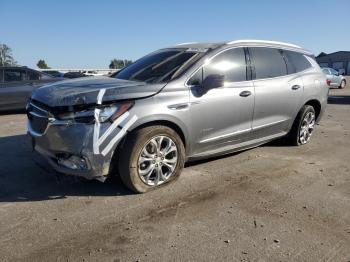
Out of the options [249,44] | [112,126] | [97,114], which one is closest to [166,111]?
[112,126]

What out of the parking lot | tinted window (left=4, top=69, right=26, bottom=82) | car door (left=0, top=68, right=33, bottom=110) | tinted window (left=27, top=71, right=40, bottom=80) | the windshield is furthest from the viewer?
tinted window (left=27, top=71, right=40, bottom=80)

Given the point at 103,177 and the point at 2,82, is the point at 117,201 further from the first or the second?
the point at 2,82

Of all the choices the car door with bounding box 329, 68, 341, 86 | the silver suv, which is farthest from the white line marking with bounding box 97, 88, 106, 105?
the car door with bounding box 329, 68, 341, 86

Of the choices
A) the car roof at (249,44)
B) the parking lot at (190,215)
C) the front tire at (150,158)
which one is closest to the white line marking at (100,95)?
the front tire at (150,158)

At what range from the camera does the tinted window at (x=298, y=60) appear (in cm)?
660

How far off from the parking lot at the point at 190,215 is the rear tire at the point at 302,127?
1.00 metres

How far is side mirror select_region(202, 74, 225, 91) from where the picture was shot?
489cm

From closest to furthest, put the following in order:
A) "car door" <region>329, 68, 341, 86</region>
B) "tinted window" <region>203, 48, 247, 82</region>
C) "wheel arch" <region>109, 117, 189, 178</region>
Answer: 1. "wheel arch" <region>109, 117, 189, 178</region>
2. "tinted window" <region>203, 48, 247, 82</region>
3. "car door" <region>329, 68, 341, 86</region>

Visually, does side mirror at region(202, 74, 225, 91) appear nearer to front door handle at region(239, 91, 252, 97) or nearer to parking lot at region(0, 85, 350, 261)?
front door handle at region(239, 91, 252, 97)

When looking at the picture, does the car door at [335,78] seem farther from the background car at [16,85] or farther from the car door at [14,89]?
the car door at [14,89]

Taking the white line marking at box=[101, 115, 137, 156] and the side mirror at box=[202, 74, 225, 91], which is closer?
the white line marking at box=[101, 115, 137, 156]

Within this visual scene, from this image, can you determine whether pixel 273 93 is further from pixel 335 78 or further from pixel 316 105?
pixel 335 78

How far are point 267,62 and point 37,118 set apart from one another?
3.51 meters

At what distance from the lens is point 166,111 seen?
4.58 m
